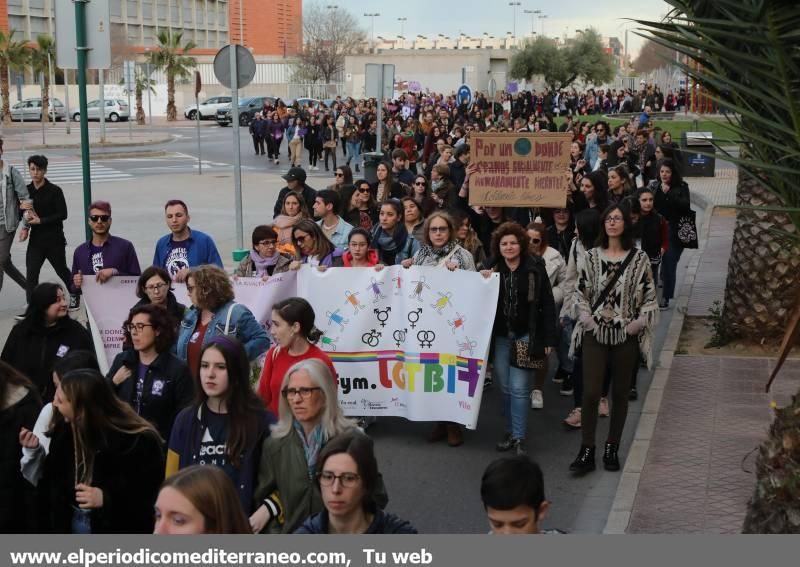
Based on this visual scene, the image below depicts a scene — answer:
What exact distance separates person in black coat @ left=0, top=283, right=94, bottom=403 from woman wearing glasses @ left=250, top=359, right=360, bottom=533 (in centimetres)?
241

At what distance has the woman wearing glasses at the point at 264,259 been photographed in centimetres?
939

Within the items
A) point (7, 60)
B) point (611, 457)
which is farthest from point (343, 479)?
point (7, 60)

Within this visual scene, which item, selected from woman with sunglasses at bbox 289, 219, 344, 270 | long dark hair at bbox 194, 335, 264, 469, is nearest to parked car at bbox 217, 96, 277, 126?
woman with sunglasses at bbox 289, 219, 344, 270

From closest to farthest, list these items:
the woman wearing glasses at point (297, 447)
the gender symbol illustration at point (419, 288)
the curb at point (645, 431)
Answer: the woman wearing glasses at point (297, 447)
the curb at point (645, 431)
the gender symbol illustration at point (419, 288)

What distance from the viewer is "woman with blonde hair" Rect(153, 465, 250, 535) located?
3.66 metres

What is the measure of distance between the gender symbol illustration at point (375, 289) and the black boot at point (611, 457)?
6.62ft

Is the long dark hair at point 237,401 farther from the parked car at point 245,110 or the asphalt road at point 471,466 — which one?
the parked car at point 245,110

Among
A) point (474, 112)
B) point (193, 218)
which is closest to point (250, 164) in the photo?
point (474, 112)

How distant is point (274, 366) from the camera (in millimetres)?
6977

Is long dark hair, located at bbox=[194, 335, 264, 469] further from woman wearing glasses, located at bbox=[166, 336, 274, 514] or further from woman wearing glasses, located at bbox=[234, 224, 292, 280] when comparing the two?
woman wearing glasses, located at bbox=[234, 224, 292, 280]

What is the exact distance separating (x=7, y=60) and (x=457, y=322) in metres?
62.1

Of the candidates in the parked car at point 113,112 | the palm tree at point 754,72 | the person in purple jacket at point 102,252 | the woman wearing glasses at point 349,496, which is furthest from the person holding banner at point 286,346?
the parked car at point 113,112

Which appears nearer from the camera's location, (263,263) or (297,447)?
(297,447)

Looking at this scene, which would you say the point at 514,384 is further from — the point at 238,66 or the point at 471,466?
the point at 238,66
